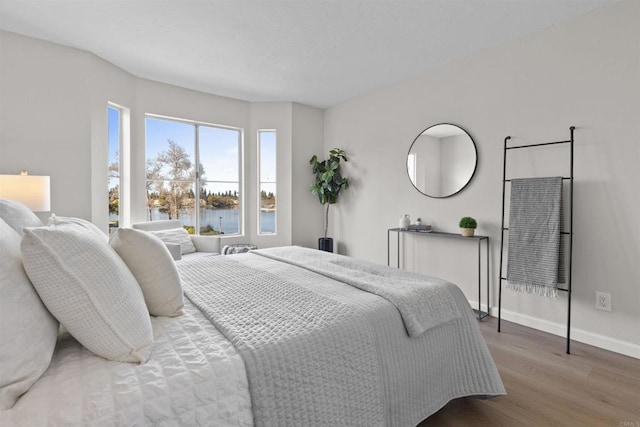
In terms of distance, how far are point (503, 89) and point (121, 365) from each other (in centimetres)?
351

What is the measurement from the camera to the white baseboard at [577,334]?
2.34 metres

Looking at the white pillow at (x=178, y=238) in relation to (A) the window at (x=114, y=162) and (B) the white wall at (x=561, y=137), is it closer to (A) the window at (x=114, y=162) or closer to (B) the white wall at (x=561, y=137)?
(A) the window at (x=114, y=162)

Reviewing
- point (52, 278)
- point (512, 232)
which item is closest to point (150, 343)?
point (52, 278)

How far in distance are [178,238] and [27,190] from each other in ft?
5.10

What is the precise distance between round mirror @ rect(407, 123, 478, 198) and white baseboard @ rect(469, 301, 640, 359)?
131 centimetres

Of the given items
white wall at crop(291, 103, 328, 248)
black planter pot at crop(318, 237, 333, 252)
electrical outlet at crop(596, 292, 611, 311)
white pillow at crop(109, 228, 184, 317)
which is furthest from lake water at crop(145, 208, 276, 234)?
electrical outlet at crop(596, 292, 611, 311)

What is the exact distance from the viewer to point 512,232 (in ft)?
9.01

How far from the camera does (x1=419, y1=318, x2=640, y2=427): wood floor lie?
1643 millimetres

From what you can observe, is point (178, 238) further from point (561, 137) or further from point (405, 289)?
point (561, 137)

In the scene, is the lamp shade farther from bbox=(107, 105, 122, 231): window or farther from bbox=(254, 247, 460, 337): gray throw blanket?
bbox=(254, 247, 460, 337): gray throw blanket

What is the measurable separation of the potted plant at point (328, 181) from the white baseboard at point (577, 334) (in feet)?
8.03

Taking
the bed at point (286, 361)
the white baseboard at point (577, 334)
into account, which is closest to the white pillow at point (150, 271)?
the bed at point (286, 361)

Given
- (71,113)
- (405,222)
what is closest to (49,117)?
(71,113)

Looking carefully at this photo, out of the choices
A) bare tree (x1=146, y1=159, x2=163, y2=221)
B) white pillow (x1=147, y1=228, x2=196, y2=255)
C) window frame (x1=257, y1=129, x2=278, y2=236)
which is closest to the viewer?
white pillow (x1=147, y1=228, x2=196, y2=255)
